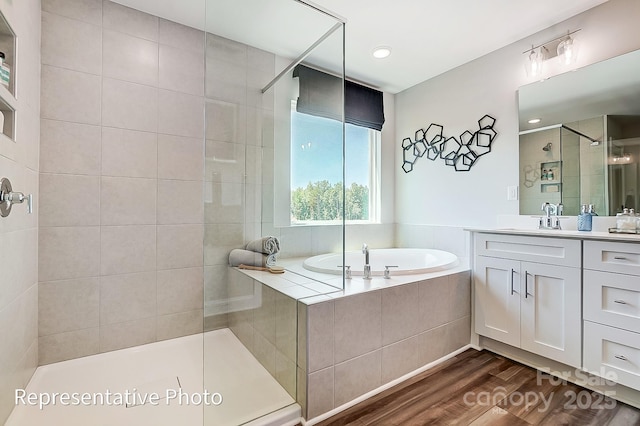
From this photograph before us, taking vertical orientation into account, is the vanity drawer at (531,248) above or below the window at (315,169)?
below

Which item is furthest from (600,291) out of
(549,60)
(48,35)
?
(48,35)

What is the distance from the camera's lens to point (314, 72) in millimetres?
2125

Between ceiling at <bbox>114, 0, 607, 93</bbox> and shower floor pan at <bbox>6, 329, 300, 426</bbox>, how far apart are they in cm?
193

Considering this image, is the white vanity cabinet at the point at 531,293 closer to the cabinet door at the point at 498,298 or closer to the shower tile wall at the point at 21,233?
the cabinet door at the point at 498,298

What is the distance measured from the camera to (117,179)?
2.06 m

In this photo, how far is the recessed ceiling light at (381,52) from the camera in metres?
2.56

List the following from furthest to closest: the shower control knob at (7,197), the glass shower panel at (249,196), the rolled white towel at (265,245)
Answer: the rolled white towel at (265,245), the glass shower panel at (249,196), the shower control knob at (7,197)

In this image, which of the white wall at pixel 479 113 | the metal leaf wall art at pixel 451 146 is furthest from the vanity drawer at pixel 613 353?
the metal leaf wall art at pixel 451 146

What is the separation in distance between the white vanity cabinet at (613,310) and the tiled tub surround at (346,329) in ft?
2.34

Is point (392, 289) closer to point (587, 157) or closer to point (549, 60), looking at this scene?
point (587, 157)

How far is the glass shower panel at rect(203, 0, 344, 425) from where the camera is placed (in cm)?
164

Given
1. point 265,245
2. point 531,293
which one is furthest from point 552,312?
point 265,245

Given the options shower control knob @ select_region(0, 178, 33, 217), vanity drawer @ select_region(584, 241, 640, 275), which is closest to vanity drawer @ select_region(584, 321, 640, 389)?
vanity drawer @ select_region(584, 241, 640, 275)

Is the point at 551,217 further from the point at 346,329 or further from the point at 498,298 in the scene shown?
the point at 346,329
